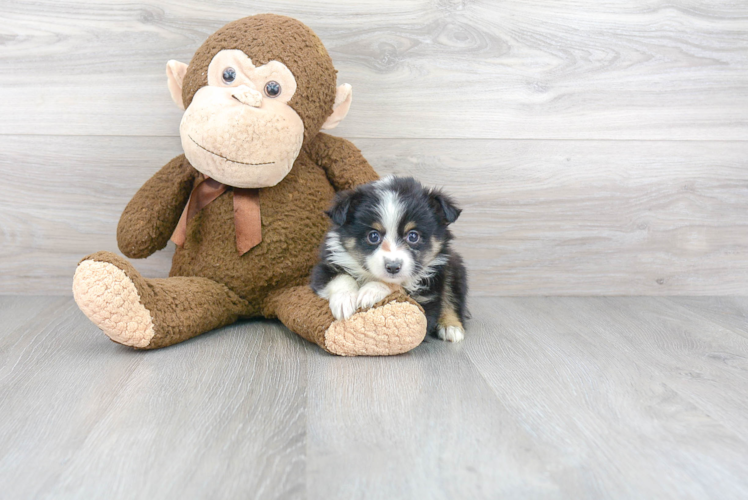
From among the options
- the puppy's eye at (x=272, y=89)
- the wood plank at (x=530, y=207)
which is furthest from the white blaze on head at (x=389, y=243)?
the wood plank at (x=530, y=207)

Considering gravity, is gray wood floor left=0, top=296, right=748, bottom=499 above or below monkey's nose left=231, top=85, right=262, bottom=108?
below

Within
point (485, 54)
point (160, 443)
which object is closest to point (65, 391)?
point (160, 443)

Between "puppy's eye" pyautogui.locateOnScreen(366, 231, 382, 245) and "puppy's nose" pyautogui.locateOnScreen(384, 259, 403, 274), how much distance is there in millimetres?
91

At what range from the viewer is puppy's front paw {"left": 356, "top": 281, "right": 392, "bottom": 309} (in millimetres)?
1579

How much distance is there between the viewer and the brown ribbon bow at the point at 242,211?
185 centimetres

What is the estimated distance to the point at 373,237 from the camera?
5.44ft

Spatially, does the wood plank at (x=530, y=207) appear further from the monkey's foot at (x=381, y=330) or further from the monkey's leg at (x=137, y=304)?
the monkey's foot at (x=381, y=330)

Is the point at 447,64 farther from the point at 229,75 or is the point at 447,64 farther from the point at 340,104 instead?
the point at 229,75

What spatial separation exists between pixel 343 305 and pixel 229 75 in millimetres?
760

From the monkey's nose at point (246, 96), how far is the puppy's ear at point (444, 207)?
0.56 metres

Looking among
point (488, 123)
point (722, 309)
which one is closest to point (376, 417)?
point (488, 123)

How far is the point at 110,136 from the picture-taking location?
7.26 ft

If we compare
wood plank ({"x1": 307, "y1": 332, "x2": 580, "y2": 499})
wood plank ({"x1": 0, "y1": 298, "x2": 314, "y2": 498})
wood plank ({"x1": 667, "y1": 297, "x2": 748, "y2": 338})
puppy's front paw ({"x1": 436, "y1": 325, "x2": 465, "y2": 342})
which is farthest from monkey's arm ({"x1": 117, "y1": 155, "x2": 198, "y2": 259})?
wood plank ({"x1": 667, "y1": 297, "x2": 748, "y2": 338})

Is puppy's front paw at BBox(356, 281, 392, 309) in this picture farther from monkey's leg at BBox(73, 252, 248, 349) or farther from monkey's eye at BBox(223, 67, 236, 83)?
monkey's eye at BBox(223, 67, 236, 83)
